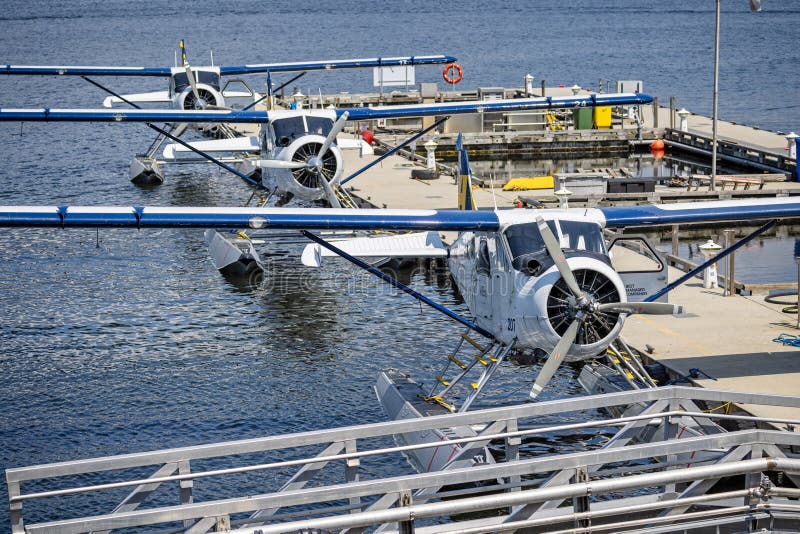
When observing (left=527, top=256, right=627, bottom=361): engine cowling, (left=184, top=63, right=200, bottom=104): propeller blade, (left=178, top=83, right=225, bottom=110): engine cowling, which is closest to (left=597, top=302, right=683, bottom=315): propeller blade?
(left=527, top=256, right=627, bottom=361): engine cowling

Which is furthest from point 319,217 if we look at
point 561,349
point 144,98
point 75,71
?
point 144,98

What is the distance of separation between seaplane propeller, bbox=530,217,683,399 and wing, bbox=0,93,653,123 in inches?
529

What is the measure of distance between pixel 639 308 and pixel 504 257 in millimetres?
2175

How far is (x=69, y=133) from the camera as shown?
54.1 m

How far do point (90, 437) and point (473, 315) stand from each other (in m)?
6.05

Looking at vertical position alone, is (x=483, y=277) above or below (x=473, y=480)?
above

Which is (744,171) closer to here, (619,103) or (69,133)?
(619,103)

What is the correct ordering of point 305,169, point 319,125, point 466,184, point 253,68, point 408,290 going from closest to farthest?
point 408,290 → point 466,184 → point 305,169 → point 319,125 → point 253,68

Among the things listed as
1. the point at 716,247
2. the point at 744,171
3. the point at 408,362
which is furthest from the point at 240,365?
the point at 744,171

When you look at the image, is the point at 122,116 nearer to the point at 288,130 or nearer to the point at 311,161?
the point at 288,130

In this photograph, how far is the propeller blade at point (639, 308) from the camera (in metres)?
13.3

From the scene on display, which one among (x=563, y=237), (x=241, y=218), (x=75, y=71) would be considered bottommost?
(x=563, y=237)

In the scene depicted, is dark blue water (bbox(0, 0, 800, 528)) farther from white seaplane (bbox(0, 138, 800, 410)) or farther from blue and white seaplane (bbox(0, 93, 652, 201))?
white seaplane (bbox(0, 138, 800, 410))

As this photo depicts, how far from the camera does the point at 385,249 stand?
18.1 meters
